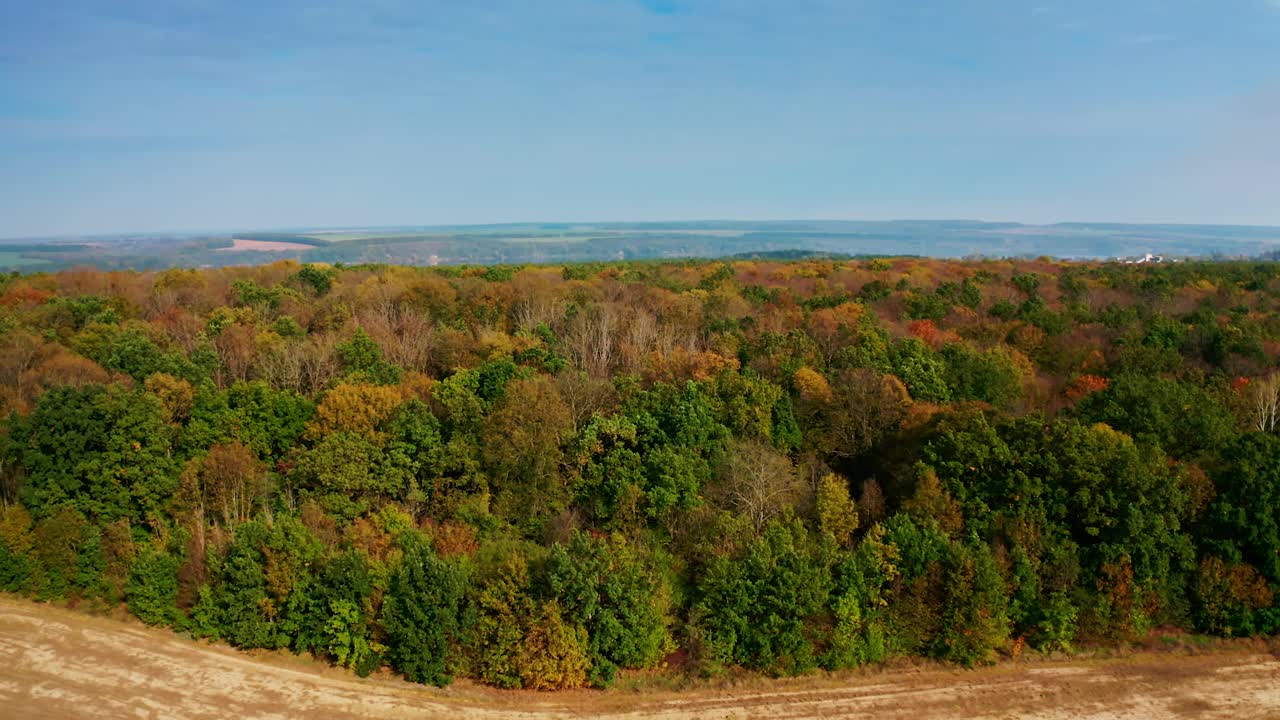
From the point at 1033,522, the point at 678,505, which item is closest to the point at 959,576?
the point at 1033,522

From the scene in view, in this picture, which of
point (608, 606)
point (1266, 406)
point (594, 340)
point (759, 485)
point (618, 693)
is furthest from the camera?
point (594, 340)

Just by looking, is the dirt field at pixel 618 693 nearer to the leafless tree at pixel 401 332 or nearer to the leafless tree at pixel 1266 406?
the leafless tree at pixel 1266 406

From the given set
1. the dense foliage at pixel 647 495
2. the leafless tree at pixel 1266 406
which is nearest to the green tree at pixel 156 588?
the dense foliage at pixel 647 495

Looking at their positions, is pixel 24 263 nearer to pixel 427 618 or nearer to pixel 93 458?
pixel 93 458

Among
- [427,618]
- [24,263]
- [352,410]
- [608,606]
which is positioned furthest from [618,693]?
[24,263]

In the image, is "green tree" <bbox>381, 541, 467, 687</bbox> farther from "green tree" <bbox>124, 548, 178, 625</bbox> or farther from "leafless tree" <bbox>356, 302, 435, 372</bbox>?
"leafless tree" <bbox>356, 302, 435, 372</bbox>

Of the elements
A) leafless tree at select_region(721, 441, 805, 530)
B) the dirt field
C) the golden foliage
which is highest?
the golden foliage

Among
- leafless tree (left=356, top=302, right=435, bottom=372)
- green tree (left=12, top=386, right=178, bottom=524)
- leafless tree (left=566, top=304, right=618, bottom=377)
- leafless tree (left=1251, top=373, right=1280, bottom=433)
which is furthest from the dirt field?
leafless tree (left=566, top=304, right=618, bottom=377)

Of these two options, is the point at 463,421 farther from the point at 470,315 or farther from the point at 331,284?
the point at 331,284
